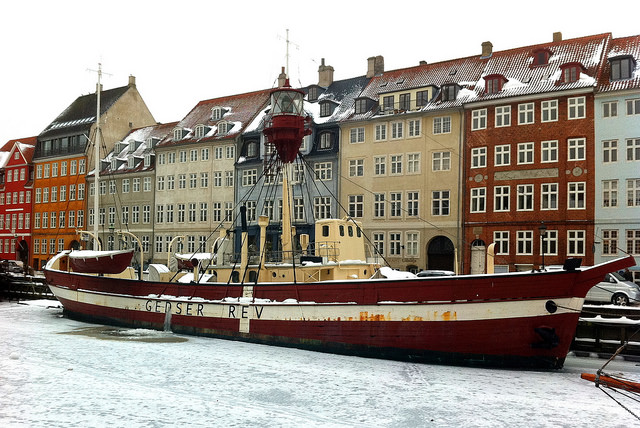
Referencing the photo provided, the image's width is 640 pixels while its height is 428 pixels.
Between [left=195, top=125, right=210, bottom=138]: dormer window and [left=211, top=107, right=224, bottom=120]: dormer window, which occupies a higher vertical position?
[left=211, top=107, right=224, bottom=120]: dormer window

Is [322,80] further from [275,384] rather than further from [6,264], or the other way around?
[275,384]

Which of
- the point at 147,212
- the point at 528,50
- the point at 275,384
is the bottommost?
the point at 275,384

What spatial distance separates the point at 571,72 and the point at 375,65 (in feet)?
50.3

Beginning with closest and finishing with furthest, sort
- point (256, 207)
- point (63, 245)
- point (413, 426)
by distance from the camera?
point (413, 426), point (256, 207), point (63, 245)

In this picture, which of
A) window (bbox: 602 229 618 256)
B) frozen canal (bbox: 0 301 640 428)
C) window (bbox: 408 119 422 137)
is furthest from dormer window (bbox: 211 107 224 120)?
frozen canal (bbox: 0 301 640 428)

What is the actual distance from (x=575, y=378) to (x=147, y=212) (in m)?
43.1

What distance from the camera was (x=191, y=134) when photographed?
167 ft

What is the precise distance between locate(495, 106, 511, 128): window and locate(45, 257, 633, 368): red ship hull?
68.5 feet

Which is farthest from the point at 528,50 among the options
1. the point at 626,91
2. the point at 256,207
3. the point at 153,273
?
the point at 153,273

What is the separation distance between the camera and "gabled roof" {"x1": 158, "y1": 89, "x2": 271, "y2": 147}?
48.1 meters

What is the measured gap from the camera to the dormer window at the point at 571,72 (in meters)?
34.2

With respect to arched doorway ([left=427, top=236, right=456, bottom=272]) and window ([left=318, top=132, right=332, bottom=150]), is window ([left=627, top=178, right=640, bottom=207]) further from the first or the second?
window ([left=318, top=132, right=332, bottom=150])

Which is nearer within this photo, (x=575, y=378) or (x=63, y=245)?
(x=575, y=378)

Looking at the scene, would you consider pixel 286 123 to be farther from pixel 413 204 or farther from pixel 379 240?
pixel 379 240
